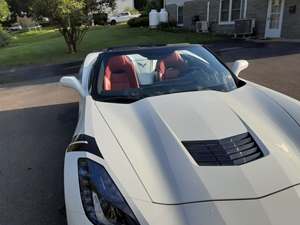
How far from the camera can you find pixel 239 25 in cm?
1827

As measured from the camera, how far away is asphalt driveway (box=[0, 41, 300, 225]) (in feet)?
10.2

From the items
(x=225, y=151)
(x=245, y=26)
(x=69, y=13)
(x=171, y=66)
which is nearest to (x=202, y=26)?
(x=245, y=26)

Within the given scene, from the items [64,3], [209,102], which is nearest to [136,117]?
[209,102]

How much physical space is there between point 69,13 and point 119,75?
12122 millimetres

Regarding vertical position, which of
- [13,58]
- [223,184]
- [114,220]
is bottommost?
[13,58]

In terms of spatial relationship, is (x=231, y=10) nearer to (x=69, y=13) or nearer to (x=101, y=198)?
(x=69, y=13)

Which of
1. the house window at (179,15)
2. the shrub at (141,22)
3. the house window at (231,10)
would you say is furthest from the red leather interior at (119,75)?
the shrub at (141,22)

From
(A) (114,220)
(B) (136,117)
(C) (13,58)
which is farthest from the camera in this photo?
(C) (13,58)

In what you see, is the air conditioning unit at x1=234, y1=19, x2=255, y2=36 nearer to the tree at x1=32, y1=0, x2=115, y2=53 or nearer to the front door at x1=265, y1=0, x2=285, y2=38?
the front door at x1=265, y1=0, x2=285, y2=38

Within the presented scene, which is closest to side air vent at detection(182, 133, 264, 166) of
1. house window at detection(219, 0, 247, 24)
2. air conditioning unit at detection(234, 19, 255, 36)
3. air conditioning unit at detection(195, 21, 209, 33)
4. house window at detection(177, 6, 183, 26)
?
air conditioning unit at detection(234, 19, 255, 36)

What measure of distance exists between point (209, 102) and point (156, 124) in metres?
0.54

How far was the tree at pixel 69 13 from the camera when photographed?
14.2m

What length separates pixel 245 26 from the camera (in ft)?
59.4

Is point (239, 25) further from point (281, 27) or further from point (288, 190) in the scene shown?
point (288, 190)
